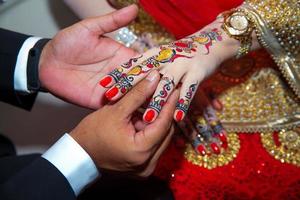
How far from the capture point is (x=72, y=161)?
0.79 meters

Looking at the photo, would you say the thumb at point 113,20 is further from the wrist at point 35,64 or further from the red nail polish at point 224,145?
the red nail polish at point 224,145

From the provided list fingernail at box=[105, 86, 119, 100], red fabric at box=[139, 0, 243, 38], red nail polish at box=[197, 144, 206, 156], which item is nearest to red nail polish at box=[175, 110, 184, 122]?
fingernail at box=[105, 86, 119, 100]

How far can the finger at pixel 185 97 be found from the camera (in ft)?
2.41

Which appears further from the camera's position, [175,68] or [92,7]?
[92,7]

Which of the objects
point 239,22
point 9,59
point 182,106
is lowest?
point 9,59

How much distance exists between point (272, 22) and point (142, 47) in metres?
0.36

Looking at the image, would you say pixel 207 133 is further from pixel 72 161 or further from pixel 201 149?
pixel 72 161

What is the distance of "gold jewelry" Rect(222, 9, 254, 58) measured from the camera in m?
0.87

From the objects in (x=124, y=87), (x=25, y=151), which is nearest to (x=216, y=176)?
(x=124, y=87)

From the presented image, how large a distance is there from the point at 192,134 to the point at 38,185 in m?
0.37

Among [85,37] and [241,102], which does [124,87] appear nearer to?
[85,37]

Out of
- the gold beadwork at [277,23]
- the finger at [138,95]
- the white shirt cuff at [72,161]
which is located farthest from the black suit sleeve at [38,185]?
the gold beadwork at [277,23]

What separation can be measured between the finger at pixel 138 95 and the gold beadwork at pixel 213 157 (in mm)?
261

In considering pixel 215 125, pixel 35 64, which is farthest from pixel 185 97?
pixel 35 64
